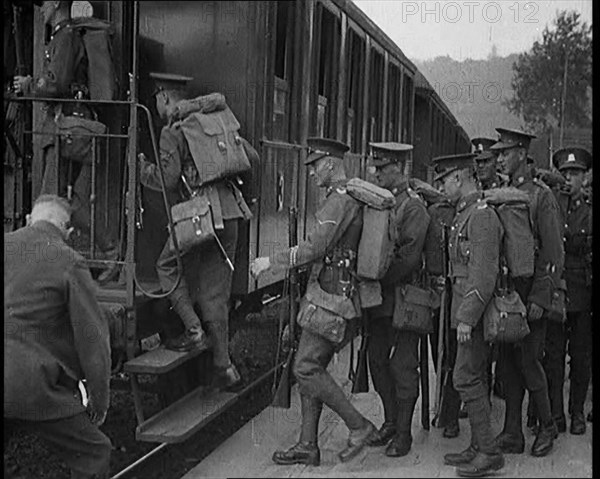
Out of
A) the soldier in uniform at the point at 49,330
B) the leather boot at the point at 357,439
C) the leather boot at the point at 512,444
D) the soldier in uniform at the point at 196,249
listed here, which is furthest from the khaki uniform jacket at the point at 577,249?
the soldier in uniform at the point at 49,330

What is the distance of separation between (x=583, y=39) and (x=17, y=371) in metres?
2.89

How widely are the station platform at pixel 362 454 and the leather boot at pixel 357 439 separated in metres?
0.03

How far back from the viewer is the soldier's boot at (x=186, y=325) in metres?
4.83

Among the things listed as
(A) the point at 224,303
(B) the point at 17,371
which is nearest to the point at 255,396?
(A) the point at 224,303

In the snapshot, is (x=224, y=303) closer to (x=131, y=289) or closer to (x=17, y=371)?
(x=131, y=289)

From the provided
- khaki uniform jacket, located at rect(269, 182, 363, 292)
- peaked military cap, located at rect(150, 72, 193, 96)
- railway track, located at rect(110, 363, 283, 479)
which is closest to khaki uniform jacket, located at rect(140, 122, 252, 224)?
peaked military cap, located at rect(150, 72, 193, 96)

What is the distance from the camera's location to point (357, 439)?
4.65 meters

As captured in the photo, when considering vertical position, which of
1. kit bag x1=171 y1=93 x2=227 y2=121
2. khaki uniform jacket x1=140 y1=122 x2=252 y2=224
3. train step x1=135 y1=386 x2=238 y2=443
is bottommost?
train step x1=135 y1=386 x2=238 y2=443

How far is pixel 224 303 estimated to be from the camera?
500cm

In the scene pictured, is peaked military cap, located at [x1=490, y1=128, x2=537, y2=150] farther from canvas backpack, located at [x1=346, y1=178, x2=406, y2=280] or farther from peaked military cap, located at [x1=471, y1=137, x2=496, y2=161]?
canvas backpack, located at [x1=346, y1=178, x2=406, y2=280]

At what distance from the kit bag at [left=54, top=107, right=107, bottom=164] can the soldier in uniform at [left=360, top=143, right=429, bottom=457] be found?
1.36m

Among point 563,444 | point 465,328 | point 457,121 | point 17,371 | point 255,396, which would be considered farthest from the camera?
point 255,396

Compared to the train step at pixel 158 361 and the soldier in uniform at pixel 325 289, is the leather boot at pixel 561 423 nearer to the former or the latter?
the soldier in uniform at pixel 325 289

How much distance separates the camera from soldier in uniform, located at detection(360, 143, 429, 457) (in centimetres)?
480
